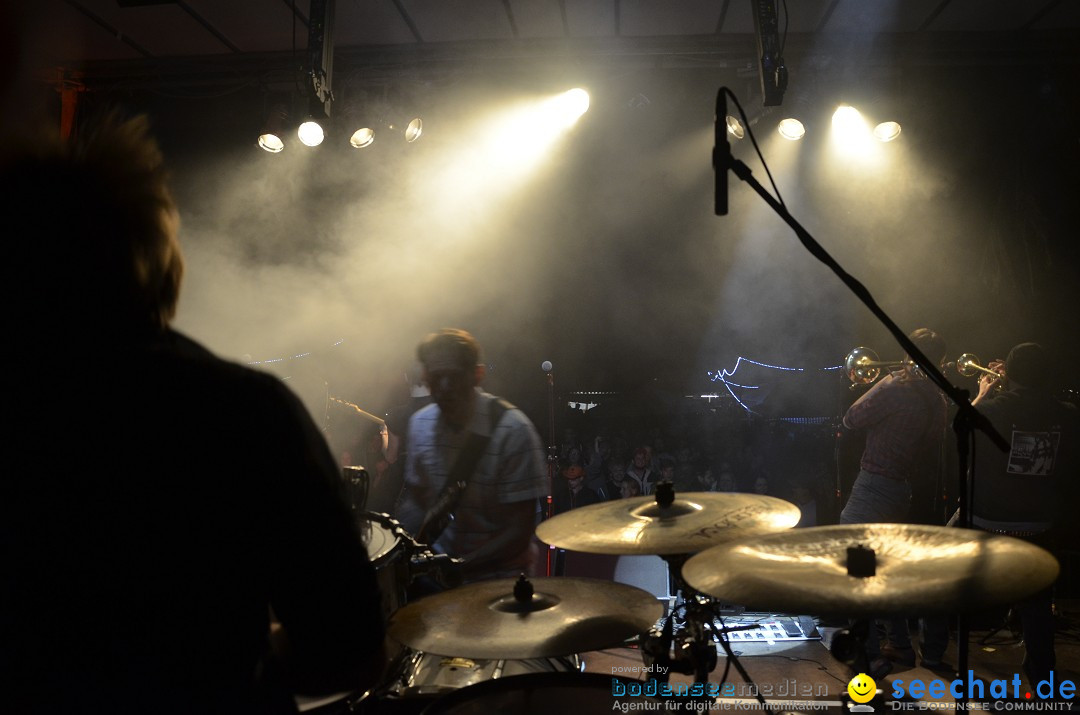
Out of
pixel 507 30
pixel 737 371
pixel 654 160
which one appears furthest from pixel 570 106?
pixel 737 371

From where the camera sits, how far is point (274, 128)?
17.6 feet

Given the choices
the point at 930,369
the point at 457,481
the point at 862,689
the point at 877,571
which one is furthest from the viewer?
the point at 457,481

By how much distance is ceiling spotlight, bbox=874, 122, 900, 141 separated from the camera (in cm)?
529

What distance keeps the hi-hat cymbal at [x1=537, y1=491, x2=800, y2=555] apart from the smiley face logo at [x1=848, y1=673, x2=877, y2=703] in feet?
1.44

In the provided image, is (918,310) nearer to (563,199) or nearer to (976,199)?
(976,199)

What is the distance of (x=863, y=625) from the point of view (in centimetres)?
167

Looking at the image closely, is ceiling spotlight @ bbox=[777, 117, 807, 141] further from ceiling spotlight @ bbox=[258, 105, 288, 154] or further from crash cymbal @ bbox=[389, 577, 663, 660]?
Result: crash cymbal @ bbox=[389, 577, 663, 660]

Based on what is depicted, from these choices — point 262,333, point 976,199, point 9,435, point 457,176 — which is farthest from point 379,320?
point 9,435

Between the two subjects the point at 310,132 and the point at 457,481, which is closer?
the point at 457,481

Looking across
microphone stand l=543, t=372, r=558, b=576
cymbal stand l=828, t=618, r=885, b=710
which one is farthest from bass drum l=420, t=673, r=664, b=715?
microphone stand l=543, t=372, r=558, b=576

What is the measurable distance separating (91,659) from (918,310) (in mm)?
6469

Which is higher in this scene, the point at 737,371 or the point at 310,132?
the point at 310,132

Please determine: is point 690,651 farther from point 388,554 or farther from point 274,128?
point 274,128

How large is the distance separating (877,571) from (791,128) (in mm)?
4478
